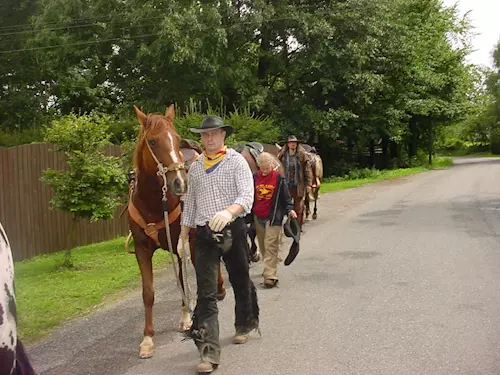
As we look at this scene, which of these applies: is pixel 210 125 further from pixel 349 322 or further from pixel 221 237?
pixel 349 322

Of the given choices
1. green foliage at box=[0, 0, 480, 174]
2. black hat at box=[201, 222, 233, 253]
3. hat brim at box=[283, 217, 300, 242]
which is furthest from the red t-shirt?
green foliage at box=[0, 0, 480, 174]

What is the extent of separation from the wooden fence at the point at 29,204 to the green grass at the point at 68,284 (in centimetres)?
28

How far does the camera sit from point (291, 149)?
11070 mm

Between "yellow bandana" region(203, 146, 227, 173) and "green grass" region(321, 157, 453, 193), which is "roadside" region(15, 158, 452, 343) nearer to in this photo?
"yellow bandana" region(203, 146, 227, 173)

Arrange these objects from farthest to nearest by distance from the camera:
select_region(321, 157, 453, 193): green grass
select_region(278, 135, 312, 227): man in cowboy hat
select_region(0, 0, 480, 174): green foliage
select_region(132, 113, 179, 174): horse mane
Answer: select_region(321, 157, 453, 193): green grass, select_region(0, 0, 480, 174): green foliage, select_region(278, 135, 312, 227): man in cowboy hat, select_region(132, 113, 179, 174): horse mane

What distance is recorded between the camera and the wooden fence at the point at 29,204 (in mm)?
9883

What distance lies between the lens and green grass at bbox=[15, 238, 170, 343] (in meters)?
6.44

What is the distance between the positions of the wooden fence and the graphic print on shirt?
3.74 metres

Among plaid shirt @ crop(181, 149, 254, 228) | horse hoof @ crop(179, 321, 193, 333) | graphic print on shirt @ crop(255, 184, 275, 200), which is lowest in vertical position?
horse hoof @ crop(179, 321, 193, 333)

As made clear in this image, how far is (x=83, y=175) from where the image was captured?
→ 879 centimetres

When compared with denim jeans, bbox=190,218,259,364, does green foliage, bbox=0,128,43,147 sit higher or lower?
higher

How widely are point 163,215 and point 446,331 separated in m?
3.00

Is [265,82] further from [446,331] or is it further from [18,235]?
[446,331]

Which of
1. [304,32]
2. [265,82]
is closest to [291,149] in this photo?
[304,32]
